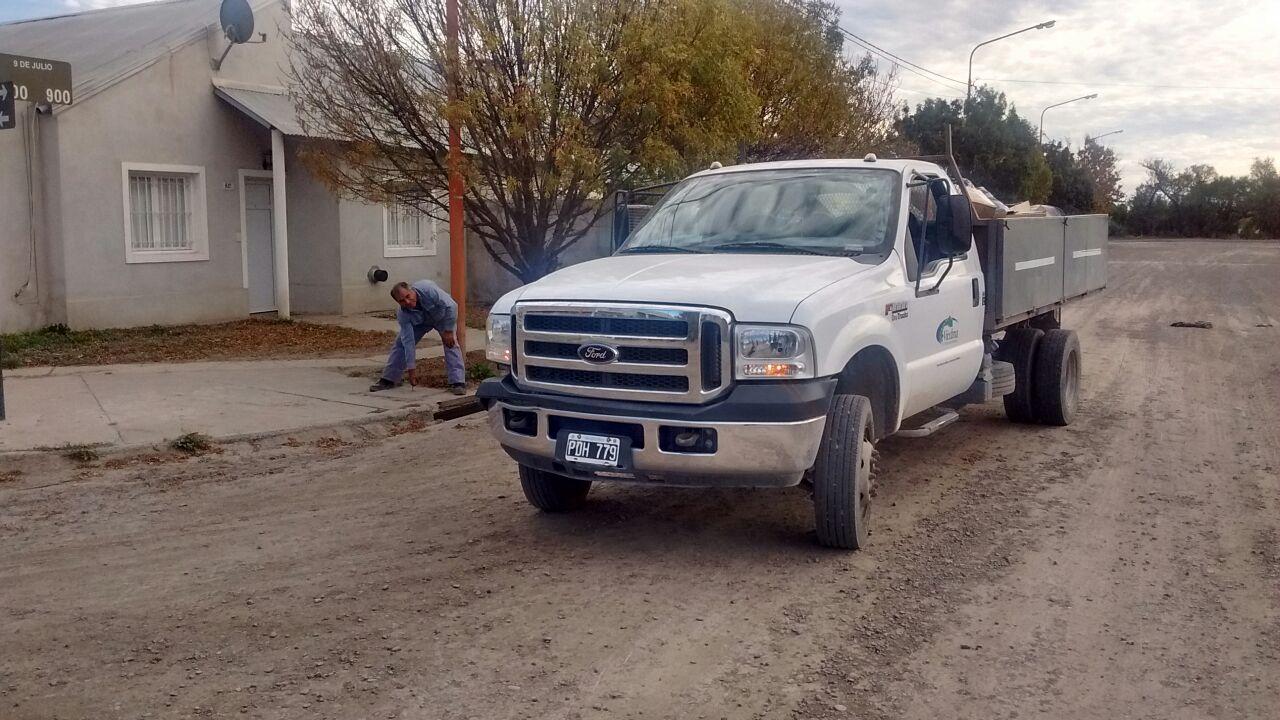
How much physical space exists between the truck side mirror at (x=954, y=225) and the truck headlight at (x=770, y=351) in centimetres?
180

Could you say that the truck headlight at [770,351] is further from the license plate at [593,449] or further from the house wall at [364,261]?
the house wall at [364,261]

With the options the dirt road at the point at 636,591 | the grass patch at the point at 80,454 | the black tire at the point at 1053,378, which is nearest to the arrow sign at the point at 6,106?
the grass patch at the point at 80,454

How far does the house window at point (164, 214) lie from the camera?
15.1 meters

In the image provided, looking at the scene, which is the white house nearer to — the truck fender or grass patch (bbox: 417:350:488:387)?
grass patch (bbox: 417:350:488:387)

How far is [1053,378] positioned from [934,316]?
2.87 metres

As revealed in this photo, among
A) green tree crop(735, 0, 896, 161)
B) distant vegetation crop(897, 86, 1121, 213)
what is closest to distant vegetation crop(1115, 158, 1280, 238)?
distant vegetation crop(897, 86, 1121, 213)

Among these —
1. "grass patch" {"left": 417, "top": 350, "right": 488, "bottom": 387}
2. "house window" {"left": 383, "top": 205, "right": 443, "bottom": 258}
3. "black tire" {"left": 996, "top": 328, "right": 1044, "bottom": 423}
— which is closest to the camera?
"black tire" {"left": 996, "top": 328, "right": 1044, "bottom": 423}

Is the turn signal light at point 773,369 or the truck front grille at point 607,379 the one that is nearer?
the turn signal light at point 773,369

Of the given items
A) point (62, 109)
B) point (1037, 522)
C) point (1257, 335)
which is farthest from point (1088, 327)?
point (62, 109)

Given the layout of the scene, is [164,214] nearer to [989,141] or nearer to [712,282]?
[712,282]

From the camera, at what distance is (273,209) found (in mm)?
17016

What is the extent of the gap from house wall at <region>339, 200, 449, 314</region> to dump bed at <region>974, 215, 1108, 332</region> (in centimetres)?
1000

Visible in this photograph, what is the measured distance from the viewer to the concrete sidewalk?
8.98 m

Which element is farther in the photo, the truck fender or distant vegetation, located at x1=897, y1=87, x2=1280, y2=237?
distant vegetation, located at x1=897, y1=87, x2=1280, y2=237
